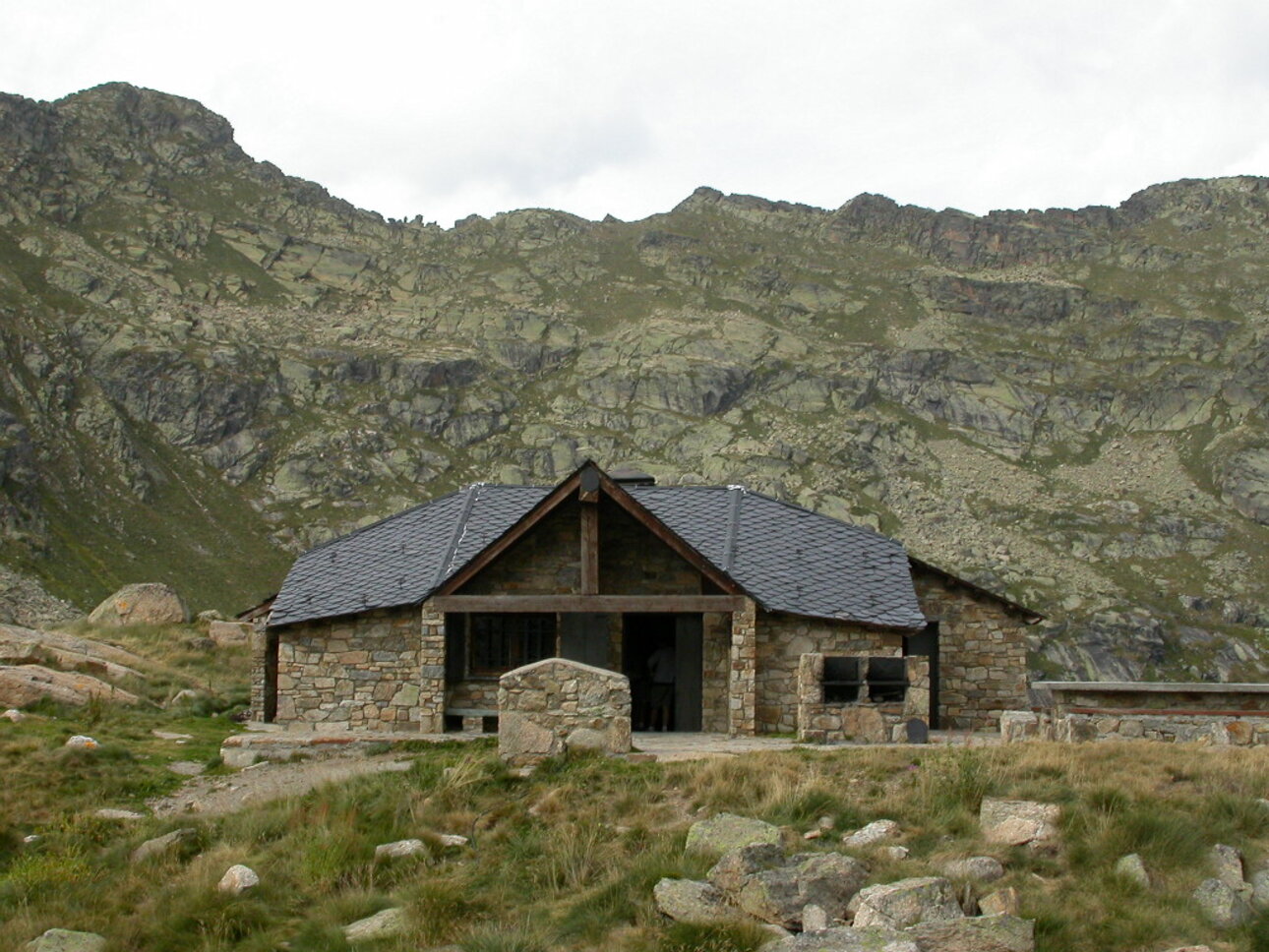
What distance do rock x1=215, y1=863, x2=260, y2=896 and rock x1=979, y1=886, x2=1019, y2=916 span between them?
6003mm

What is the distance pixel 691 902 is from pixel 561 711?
4463mm

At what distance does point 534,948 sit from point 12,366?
10058 cm

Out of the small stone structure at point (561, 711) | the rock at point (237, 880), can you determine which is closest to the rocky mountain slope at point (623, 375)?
the small stone structure at point (561, 711)

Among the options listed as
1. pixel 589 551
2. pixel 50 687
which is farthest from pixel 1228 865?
pixel 50 687

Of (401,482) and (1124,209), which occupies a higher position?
(1124,209)

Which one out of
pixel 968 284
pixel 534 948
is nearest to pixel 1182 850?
pixel 534 948

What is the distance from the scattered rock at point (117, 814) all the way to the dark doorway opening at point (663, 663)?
919 centimetres

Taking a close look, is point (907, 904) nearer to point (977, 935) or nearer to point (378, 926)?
point (977, 935)

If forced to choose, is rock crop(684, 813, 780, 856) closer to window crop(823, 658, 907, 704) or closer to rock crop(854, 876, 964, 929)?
rock crop(854, 876, 964, 929)

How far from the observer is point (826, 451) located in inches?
4456

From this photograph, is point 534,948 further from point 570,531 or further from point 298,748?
point 570,531

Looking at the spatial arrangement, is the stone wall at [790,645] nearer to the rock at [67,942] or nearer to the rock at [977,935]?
the rock at [977,935]

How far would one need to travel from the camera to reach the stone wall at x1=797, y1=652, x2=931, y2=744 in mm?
17250

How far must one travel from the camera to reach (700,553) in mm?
20734
